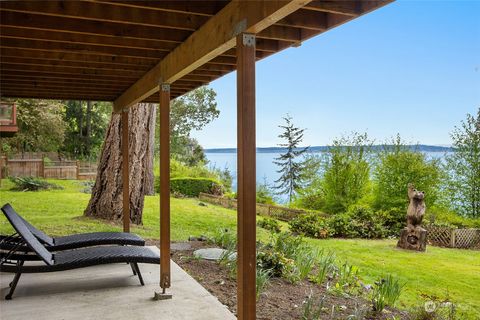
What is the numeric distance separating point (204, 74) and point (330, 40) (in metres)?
40.6

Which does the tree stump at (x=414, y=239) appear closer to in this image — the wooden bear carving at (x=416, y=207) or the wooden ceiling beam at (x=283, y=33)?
the wooden bear carving at (x=416, y=207)

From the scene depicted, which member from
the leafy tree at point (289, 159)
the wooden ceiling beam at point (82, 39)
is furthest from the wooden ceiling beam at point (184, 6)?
the leafy tree at point (289, 159)

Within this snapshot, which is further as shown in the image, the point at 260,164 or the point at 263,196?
the point at 260,164

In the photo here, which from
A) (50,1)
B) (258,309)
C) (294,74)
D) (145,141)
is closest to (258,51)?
(50,1)

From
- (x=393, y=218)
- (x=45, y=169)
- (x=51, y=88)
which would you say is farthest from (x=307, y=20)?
(x=45, y=169)

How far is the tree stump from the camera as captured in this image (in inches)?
418

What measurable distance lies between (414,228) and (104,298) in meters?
8.43

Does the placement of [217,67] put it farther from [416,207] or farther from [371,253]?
[416,207]

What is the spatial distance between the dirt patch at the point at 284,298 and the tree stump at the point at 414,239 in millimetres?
5810

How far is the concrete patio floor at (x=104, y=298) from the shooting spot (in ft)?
12.6

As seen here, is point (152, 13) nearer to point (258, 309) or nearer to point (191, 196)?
point (258, 309)

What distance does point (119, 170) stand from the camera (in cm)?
1007

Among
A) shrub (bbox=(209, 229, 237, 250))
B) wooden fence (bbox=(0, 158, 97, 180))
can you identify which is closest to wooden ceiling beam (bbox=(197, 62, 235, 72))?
shrub (bbox=(209, 229, 237, 250))

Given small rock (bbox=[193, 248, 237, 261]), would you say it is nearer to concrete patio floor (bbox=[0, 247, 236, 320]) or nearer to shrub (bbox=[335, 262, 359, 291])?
concrete patio floor (bbox=[0, 247, 236, 320])
